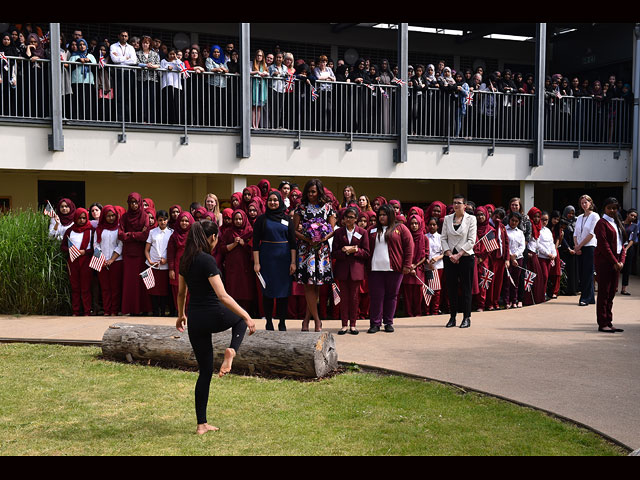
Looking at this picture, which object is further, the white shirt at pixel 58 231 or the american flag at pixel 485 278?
→ the american flag at pixel 485 278

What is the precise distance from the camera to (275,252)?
984 cm

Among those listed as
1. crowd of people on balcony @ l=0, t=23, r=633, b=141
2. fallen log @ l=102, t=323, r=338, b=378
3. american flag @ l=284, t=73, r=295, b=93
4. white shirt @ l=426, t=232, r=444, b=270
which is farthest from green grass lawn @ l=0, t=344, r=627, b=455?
american flag @ l=284, t=73, r=295, b=93

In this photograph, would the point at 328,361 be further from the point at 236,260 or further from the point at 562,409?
the point at 236,260

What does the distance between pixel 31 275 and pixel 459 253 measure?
21.4 feet

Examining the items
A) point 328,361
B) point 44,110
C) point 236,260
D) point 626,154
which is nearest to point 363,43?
point 626,154

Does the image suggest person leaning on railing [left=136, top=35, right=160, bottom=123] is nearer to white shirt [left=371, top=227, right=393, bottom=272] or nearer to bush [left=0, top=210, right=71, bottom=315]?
bush [left=0, top=210, right=71, bottom=315]

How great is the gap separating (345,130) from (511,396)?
11695 mm

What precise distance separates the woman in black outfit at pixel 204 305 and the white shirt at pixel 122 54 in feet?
34.7

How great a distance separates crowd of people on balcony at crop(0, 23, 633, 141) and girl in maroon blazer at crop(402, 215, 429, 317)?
582cm

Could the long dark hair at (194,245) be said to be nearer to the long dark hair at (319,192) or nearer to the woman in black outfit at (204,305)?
the woman in black outfit at (204,305)

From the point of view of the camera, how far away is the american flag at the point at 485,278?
40.9 feet

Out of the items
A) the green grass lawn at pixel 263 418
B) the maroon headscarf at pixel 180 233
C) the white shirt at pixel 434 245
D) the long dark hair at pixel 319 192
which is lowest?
the green grass lawn at pixel 263 418

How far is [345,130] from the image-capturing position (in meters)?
17.9

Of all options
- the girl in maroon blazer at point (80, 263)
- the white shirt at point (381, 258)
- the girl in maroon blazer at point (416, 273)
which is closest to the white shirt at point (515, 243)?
Answer: the girl in maroon blazer at point (416, 273)
